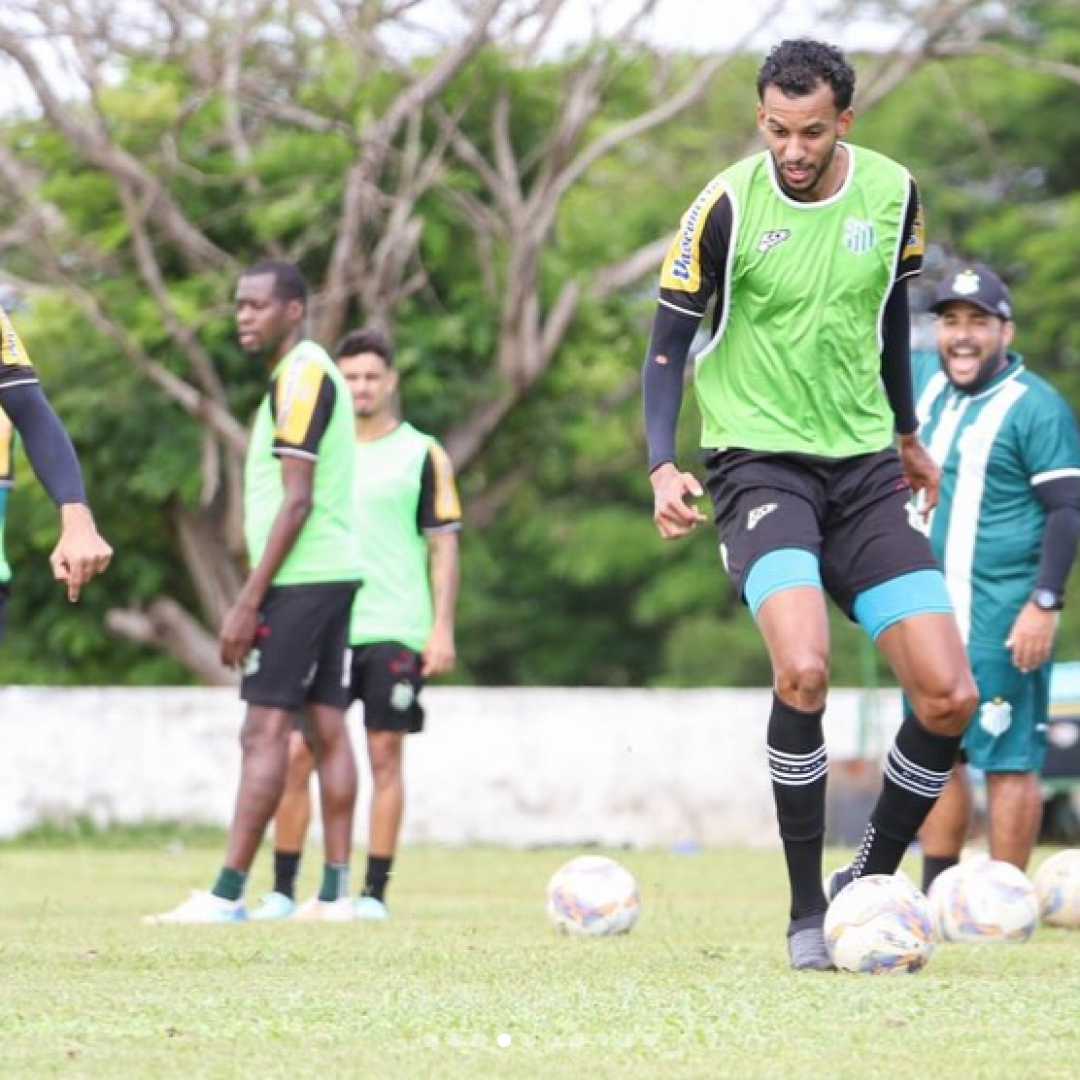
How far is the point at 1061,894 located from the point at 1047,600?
1.09 m

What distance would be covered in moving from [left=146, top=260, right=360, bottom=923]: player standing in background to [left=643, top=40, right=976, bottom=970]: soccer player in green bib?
2599mm

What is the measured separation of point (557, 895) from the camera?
8406 millimetres

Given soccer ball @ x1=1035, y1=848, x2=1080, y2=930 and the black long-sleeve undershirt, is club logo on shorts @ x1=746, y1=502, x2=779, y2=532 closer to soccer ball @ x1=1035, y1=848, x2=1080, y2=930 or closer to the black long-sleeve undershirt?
the black long-sleeve undershirt

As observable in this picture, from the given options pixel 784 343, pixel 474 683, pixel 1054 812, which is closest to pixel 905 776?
pixel 784 343

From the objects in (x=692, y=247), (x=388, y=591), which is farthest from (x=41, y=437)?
(x=388, y=591)

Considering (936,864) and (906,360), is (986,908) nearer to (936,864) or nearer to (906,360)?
(936,864)

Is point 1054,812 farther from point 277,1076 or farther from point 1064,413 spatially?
point 277,1076

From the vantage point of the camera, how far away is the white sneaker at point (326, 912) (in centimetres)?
945

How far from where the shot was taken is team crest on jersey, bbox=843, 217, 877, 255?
275 inches

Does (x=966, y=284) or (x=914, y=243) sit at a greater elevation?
(x=914, y=243)

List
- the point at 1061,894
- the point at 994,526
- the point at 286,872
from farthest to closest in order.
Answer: the point at 286,872, the point at 994,526, the point at 1061,894

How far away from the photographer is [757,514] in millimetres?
6891

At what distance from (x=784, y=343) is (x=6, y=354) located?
216 cm

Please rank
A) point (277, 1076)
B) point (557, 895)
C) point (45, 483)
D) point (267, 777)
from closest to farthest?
point (277, 1076) < point (45, 483) < point (557, 895) < point (267, 777)
